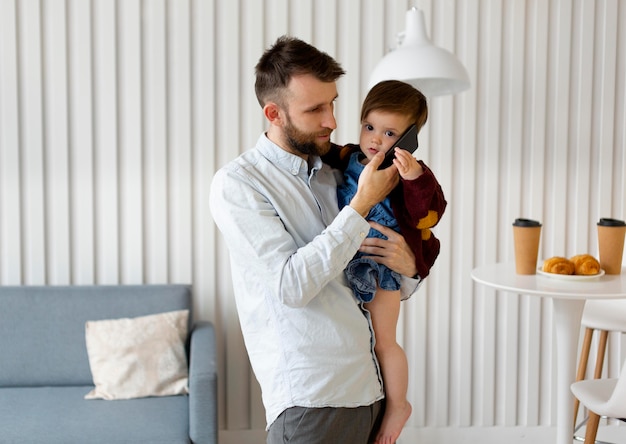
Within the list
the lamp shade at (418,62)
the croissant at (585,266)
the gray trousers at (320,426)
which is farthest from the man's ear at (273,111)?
the croissant at (585,266)

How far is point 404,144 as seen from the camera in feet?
5.71

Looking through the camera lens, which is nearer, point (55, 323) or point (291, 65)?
point (291, 65)

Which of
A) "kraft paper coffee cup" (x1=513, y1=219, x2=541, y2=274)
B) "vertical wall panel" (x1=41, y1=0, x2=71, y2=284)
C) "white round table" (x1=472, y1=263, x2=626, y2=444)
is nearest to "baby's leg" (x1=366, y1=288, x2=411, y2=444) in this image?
"white round table" (x1=472, y1=263, x2=626, y2=444)

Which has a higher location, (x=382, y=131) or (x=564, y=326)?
(x=382, y=131)

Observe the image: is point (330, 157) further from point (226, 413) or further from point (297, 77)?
point (226, 413)

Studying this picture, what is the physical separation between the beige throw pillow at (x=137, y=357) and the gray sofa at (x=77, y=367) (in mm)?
46

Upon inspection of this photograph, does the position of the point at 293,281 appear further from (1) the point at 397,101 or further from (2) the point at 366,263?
(1) the point at 397,101

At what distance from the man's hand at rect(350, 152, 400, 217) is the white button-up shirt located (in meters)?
0.04

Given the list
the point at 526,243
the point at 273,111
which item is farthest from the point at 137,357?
the point at 273,111

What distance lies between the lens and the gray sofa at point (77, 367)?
284 centimetres

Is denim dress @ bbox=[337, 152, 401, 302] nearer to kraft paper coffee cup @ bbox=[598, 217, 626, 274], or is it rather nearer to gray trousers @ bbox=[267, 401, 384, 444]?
gray trousers @ bbox=[267, 401, 384, 444]

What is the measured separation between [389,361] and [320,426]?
234 millimetres

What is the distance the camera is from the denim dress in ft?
5.65

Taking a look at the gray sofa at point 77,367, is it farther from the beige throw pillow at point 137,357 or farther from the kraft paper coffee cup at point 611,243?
the kraft paper coffee cup at point 611,243
